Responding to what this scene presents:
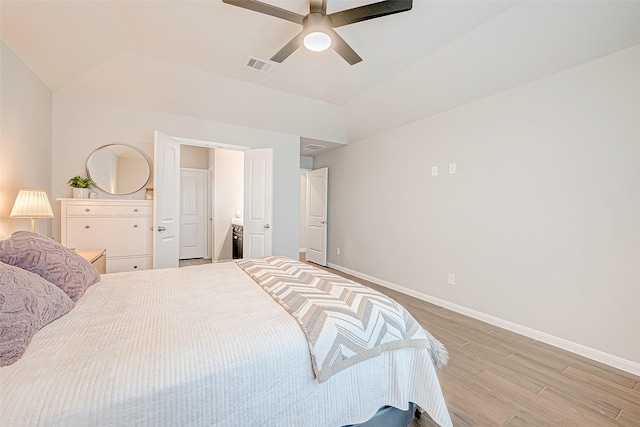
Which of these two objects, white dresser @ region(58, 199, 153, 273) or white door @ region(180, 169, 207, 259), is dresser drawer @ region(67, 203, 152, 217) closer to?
white dresser @ region(58, 199, 153, 273)

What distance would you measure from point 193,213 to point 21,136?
12.0ft

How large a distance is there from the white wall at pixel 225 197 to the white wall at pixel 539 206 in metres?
3.42

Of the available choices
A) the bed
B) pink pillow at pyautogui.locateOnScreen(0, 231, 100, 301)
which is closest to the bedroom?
pink pillow at pyautogui.locateOnScreen(0, 231, 100, 301)

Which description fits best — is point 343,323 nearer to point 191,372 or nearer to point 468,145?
point 191,372

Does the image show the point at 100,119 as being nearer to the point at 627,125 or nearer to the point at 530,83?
the point at 530,83

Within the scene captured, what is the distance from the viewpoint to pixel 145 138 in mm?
3559

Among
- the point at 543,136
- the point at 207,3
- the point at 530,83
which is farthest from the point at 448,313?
the point at 207,3

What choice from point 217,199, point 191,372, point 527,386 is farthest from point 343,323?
point 217,199

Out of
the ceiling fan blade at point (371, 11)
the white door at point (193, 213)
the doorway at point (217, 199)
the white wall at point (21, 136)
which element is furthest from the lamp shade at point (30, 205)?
the white door at point (193, 213)

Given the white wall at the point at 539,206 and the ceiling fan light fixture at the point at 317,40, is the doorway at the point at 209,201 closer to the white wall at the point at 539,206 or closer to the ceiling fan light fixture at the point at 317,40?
the white wall at the point at 539,206

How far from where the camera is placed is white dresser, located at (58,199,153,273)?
2924 mm

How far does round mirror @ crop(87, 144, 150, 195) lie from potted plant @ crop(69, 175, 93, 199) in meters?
0.09

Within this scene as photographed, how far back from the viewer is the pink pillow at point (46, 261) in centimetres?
135

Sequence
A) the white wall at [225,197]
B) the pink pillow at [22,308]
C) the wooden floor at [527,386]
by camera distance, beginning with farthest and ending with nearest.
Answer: the white wall at [225,197] → the wooden floor at [527,386] → the pink pillow at [22,308]
